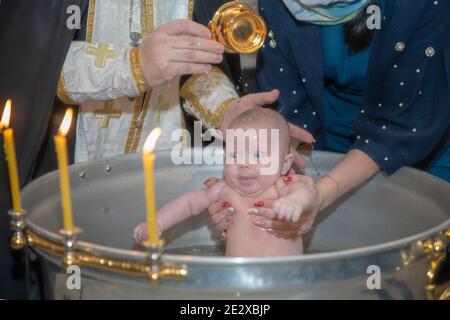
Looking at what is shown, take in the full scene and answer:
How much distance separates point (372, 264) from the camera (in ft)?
2.65

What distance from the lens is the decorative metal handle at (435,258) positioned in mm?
847

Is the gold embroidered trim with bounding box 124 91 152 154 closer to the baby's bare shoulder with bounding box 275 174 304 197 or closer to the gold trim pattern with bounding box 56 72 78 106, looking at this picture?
the gold trim pattern with bounding box 56 72 78 106

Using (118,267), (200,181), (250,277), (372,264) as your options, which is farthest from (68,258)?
(200,181)

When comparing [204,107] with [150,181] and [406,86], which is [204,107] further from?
[150,181]

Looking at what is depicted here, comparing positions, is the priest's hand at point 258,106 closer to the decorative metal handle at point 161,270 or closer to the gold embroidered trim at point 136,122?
the gold embroidered trim at point 136,122

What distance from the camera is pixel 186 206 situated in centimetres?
120

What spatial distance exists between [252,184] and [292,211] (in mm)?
219

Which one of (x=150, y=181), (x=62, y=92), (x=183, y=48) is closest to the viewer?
(x=150, y=181)

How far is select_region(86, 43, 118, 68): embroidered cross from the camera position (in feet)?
4.00

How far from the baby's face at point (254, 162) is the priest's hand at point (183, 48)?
0.12m

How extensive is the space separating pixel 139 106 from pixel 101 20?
176mm

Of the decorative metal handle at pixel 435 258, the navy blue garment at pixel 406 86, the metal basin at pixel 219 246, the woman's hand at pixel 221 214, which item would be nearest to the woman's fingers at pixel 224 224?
the woman's hand at pixel 221 214

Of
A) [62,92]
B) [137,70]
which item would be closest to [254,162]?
[137,70]
